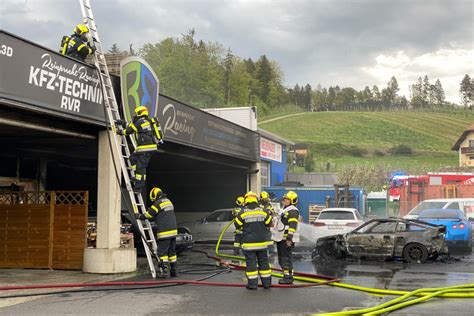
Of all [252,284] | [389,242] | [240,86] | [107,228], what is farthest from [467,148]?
[252,284]

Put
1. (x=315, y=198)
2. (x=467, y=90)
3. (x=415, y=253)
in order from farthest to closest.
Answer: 1. (x=467, y=90)
2. (x=315, y=198)
3. (x=415, y=253)

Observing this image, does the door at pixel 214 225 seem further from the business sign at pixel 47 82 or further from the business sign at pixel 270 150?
the business sign at pixel 47 82

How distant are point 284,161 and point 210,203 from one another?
12449 mm

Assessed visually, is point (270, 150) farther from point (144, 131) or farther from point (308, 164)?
point (308, 164)

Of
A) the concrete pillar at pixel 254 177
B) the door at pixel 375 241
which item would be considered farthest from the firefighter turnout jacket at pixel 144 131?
the concrete pillar at pixel 254 177

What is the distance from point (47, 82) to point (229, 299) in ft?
16.7

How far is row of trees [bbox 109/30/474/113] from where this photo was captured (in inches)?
2494

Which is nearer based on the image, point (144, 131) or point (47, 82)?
point (47, 82)

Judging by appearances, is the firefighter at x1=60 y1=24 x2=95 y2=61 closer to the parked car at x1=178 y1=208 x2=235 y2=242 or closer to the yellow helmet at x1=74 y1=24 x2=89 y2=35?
the yellow helmet at x1=74 y1=24 x2=89 y2=35

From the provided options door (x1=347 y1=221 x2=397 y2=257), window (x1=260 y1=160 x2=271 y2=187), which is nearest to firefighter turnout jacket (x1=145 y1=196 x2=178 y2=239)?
door (x1=347 y1=221 x2=397 y2=257)

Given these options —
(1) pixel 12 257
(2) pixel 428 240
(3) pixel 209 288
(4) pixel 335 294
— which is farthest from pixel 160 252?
(2) pixel 428 240

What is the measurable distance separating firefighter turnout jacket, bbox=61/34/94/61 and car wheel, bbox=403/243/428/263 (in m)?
9.38

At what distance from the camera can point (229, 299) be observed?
850 centimetres

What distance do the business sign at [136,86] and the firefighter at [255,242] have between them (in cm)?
395
